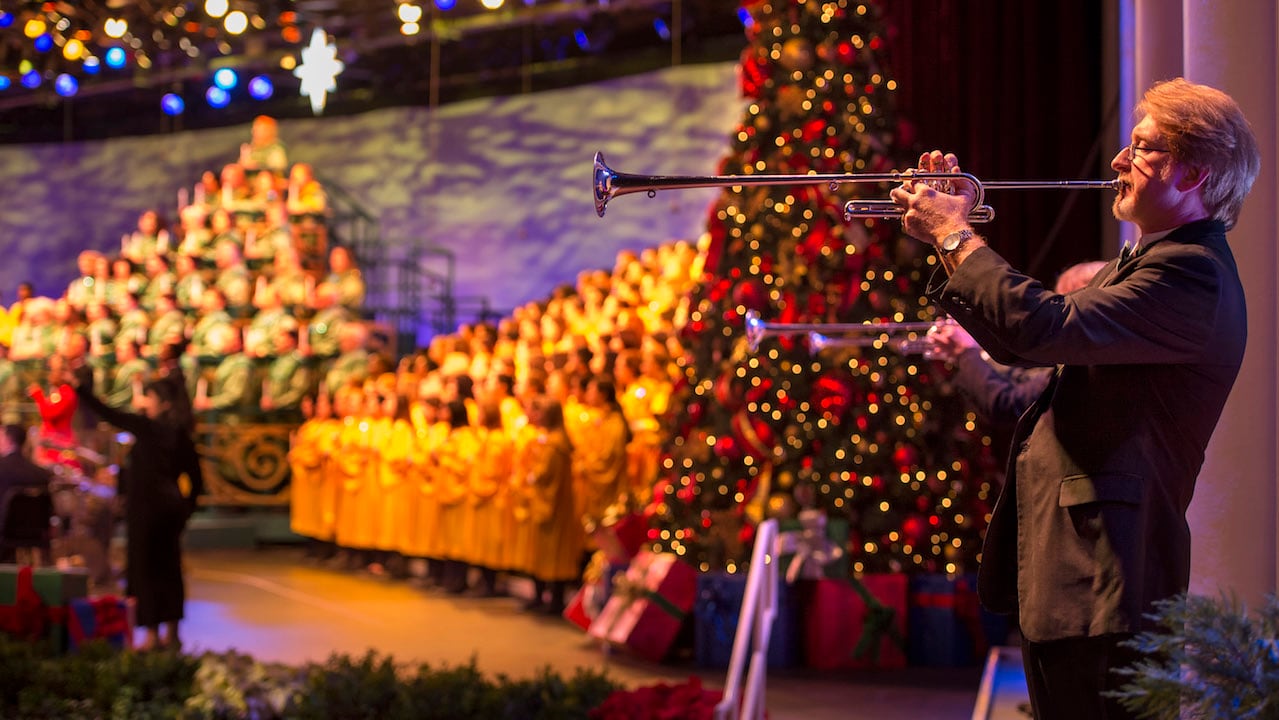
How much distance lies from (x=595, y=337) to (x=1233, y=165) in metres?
8.99

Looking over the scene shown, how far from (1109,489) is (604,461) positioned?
706cm

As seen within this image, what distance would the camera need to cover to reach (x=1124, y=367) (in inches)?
82.0

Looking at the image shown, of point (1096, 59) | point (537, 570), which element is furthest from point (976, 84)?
point (537, 570)

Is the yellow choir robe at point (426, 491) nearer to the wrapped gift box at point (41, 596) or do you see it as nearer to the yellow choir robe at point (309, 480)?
the yellow choir robe at point (309, 480)

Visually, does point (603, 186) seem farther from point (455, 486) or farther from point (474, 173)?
point (474, 173)

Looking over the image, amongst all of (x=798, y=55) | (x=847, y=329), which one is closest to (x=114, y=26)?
(x=798, y=55)

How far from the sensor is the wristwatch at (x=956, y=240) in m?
2.10

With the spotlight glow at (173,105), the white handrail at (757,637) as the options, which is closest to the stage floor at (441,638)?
the white handrail at (757,637)

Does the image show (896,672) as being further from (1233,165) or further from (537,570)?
(1233,165)

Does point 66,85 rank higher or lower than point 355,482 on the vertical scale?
higher

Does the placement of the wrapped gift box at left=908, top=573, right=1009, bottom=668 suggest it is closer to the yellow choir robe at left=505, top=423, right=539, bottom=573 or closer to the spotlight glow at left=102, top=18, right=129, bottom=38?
the yellow choir robe at left=505, top=423, right=539, bottom=573

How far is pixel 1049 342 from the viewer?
1.97 m

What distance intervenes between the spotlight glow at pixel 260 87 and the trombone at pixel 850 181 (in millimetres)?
16187

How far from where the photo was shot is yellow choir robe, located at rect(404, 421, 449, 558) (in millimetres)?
10164
